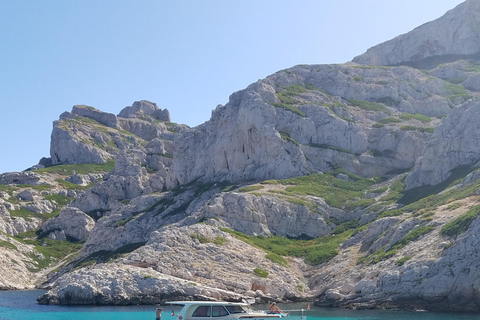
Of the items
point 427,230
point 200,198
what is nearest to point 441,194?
point 427,230

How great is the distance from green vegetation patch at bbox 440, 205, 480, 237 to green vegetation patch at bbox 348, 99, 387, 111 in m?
76.9

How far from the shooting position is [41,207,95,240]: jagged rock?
148375mm

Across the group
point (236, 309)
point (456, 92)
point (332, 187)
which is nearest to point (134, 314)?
point (236, 309)

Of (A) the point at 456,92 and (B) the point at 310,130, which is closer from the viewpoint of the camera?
(B) the point at 310,130

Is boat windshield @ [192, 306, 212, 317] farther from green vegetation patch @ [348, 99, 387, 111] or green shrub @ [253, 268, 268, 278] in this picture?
green vegetation patch @ [348, 99, 387, 111]

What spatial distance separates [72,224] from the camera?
491ft

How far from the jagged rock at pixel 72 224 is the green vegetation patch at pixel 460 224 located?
105 meters

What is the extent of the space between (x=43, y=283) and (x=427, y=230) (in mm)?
80408

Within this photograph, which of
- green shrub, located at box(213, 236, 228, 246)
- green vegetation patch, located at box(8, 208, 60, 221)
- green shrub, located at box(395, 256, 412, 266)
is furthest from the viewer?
green vegetation patch, located at box(8, 208, 60, 221)

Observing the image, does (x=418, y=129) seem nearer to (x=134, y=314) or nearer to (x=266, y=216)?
(x=266, y=216)

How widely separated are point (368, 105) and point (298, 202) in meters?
53.6

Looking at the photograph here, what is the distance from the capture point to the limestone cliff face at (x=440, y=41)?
17762 cm

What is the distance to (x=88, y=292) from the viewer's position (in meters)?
71.4

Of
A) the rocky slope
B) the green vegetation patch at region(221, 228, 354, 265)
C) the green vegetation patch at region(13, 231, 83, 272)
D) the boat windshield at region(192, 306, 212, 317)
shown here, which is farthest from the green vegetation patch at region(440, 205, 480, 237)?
the green vegetation patch at region(13, 231, 83, 272)
